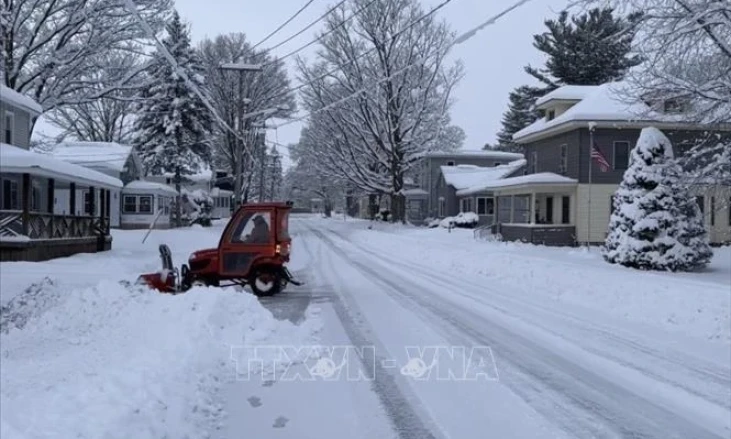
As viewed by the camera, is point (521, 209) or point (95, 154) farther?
point (95, 154)

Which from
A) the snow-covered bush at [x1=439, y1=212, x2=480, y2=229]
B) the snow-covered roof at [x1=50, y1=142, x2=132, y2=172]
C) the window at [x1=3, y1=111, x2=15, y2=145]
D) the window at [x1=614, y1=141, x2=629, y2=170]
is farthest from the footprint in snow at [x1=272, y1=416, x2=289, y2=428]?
the snow-covered bush at [x1=439, y1=212, x2=480, y2=229]

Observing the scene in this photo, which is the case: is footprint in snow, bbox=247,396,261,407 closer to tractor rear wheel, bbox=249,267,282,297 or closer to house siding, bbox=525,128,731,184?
tractor rear wheel, bbox=249,267,282,297

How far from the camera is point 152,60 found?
31953mm

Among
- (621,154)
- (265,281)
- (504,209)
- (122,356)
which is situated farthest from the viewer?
(504,209)

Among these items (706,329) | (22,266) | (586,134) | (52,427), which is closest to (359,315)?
(706,329)

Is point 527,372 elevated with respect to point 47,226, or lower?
lower

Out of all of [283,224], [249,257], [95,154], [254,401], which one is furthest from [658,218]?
[95,154]

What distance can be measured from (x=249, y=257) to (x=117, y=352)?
6.58 m

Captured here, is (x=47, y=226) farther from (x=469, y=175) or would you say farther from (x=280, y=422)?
(x=469, y=175)

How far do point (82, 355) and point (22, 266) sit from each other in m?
11.4

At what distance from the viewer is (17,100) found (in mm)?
→ 26672

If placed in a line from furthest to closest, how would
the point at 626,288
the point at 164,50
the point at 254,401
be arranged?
the point at 164,50
the point at 626,288
the point at 254,401

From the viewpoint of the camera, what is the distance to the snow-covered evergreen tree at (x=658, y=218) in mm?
20688

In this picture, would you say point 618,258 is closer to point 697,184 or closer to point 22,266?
point 697,184
